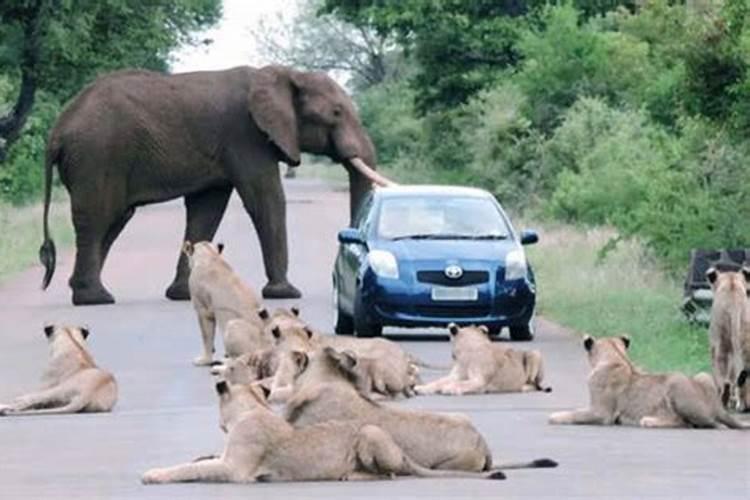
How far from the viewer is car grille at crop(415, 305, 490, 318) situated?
2770cm

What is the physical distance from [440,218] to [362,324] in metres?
1.92

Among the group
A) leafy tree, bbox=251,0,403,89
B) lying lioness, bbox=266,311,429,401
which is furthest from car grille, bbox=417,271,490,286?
leafy tree, bbox=251,0,403,89

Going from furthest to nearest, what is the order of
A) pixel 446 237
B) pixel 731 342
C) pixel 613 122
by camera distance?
pixel 613 122 < pixel 446 237 < pixel 731 342

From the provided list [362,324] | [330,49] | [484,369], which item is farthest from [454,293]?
[330,49]

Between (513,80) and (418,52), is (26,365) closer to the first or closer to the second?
(513,80)

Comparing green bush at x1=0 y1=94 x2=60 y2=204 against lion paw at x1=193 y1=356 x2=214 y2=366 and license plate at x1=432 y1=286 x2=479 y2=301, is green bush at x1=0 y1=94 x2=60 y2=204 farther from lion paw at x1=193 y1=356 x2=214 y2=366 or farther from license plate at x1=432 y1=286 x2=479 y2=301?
lion paw at x1=193 y1=356 x2=214 y2=366

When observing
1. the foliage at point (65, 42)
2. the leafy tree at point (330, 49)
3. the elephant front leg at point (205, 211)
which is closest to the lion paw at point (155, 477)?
the elephant front leg at point (205, 211)

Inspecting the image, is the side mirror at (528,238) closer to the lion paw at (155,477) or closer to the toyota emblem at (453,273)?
the toyota emblem at (453,273)

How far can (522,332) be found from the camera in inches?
1109

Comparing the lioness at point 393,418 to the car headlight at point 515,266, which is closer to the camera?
the lioness at point 393,418

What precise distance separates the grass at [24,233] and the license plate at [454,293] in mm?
14011

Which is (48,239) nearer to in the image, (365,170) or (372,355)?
(365,170)

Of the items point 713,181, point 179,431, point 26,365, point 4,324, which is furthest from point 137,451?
point 713,181

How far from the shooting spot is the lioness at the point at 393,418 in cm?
1584
